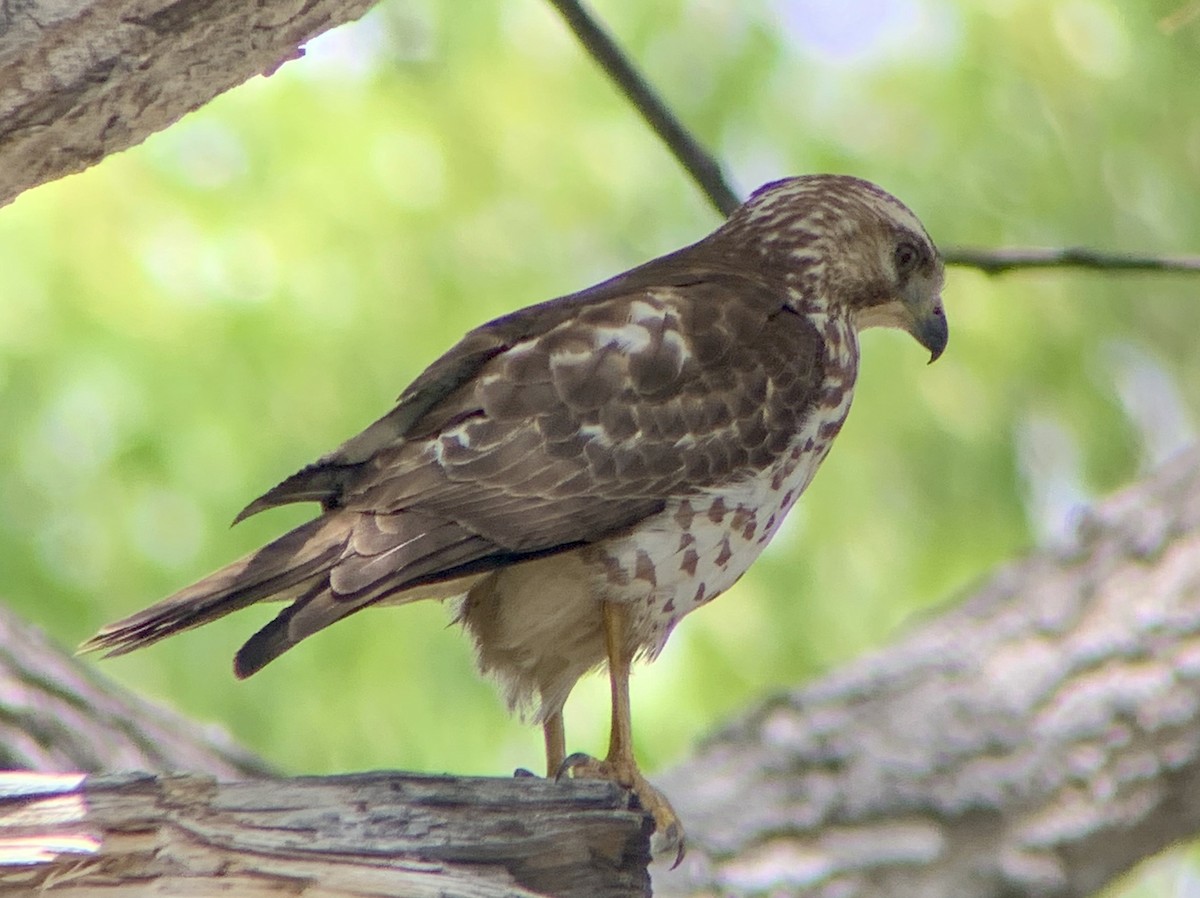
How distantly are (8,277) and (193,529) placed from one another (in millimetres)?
979

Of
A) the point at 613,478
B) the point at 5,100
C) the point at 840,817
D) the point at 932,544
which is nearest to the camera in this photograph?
the point at 5,100

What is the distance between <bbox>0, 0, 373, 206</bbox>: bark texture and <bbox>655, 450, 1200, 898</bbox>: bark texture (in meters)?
2.58

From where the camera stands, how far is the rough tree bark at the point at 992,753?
15.9 ft

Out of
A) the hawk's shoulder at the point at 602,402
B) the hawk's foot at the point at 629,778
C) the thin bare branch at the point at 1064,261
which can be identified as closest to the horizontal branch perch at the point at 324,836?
the hawk's foot at the point at 629,778

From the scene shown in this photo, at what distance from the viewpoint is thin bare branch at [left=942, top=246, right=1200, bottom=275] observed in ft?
12.7

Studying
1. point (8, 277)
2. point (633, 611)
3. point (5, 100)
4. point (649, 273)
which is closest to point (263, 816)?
point (633, 611)

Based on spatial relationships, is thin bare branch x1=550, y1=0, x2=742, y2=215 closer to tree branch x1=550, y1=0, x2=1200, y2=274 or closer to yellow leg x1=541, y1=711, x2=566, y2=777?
tree branch x1=550, y1=0, x2=1200, y2=274

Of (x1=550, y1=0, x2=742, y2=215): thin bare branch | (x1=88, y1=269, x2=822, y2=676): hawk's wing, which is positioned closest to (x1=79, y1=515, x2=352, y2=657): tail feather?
(x1=88, y1=269, x2=822, y2=676): hawk's wing

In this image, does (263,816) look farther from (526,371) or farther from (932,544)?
(932,544)

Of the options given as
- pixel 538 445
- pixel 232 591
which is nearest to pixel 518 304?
pixel 538 445

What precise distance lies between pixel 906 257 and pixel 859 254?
4.6 inches

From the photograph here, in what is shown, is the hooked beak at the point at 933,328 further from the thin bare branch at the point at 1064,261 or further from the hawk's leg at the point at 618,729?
the hawk's leg at the point at 618,729

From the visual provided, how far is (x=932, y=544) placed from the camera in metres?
6.42

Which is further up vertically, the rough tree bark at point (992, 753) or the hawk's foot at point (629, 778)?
the hawk's foot at point (629, 778)
